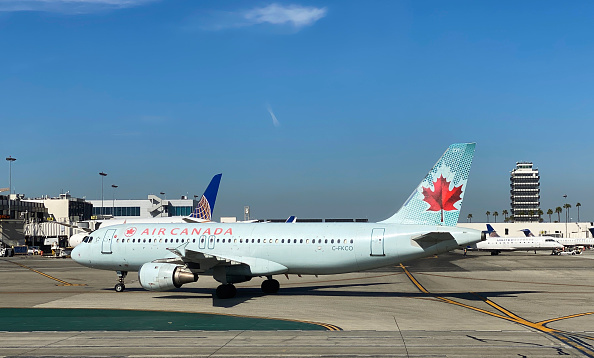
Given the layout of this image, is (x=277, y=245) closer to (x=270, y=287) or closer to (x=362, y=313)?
(x=270, y=287)

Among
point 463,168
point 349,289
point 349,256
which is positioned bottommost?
point 349,289

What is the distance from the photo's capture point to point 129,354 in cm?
1681

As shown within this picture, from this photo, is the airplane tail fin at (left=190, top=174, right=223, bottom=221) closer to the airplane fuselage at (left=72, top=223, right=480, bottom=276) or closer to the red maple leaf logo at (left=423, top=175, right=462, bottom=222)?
the airplane fuselage at (left=72, top=223, right=480, bottom=276)

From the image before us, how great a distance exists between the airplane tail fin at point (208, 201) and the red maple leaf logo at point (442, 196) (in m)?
56.7

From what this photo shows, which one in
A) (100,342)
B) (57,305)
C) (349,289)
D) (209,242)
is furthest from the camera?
(349,289)

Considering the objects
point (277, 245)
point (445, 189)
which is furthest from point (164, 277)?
point (445, 189)

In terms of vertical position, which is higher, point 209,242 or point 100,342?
point 209,242

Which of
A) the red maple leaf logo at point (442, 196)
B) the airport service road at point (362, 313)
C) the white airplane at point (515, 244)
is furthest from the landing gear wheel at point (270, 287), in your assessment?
the white airplane at point (515, 244)

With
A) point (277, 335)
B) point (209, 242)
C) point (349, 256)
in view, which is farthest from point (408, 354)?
point (209, 242)

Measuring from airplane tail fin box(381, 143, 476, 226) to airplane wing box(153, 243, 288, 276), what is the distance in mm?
8354

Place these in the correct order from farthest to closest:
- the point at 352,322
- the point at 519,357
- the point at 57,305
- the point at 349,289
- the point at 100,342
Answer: the point at 349,289, the point at 57,305, the point at 352,322, the point at 100,342, the point at 519,357

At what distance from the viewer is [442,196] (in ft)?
102

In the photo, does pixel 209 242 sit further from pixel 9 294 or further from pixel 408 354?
pixel 408 354

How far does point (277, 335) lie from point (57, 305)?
51.8ft
